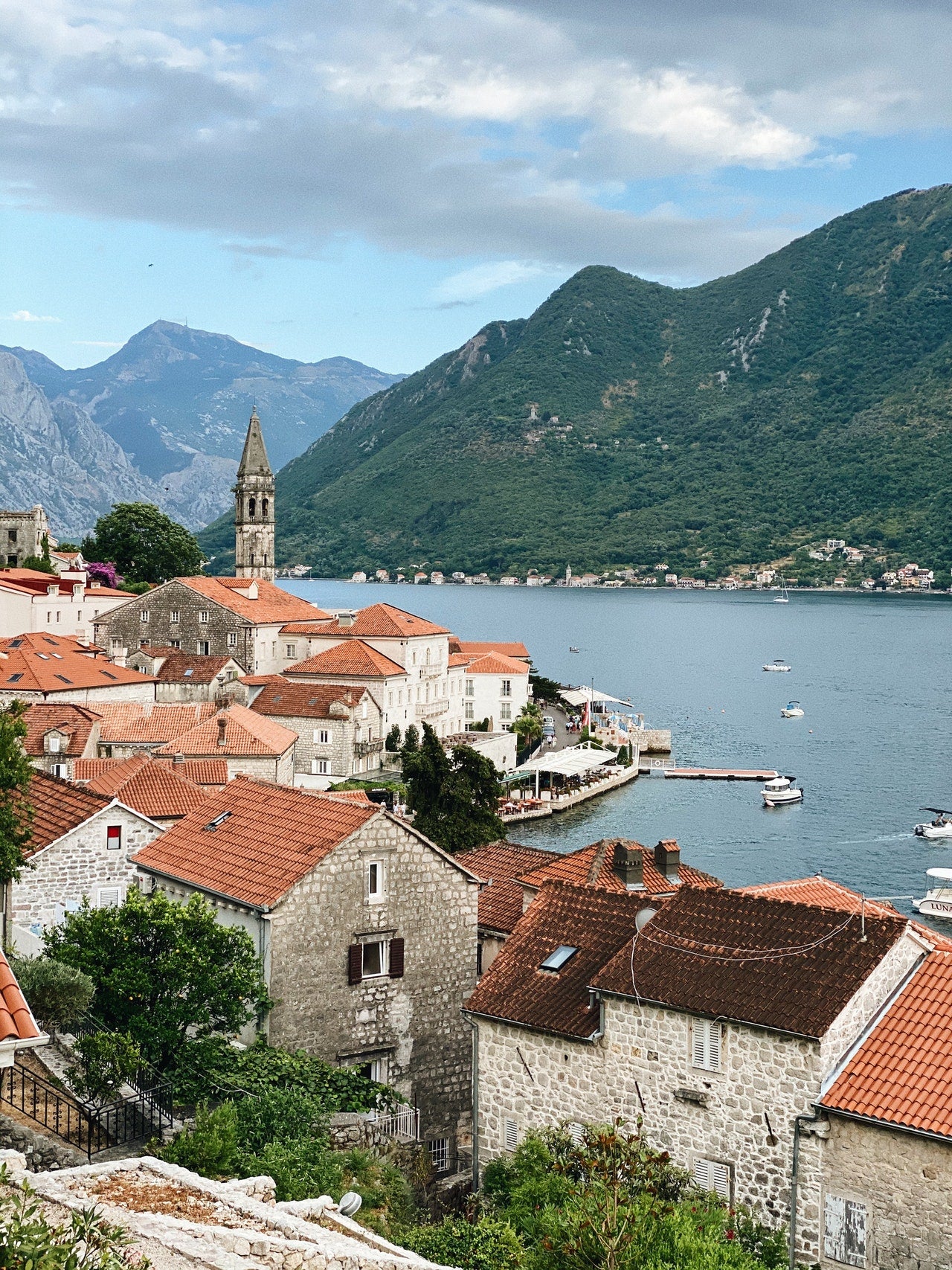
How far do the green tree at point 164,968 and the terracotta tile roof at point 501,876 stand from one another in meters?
4.92

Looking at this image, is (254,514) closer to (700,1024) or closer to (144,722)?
(144,722)

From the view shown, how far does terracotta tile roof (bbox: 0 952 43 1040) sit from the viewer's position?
989cm

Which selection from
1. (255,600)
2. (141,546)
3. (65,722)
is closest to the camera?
(65,722)

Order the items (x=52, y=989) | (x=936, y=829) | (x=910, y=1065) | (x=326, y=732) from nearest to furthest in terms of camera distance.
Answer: (x=910, y=1065) < (x=52, y=989) < (x=326, y=732) < (x=936, y=829)

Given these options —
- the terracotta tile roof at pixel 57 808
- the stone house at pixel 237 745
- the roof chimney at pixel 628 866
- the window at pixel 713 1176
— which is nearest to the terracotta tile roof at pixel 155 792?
the terracotta tile roof at pixel 57 808

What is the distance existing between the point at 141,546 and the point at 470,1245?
103m

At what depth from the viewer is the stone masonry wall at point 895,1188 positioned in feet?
49.6

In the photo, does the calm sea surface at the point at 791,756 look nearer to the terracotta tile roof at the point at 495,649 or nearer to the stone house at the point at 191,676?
the terracotta tile roof at the point at 495,649

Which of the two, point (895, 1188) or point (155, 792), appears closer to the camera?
point (895, 1188)

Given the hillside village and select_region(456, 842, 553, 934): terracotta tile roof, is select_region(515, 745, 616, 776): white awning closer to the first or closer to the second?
select_region(456, 842, 553, 934): terracotta tile roof

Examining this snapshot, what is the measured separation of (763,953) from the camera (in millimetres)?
17844

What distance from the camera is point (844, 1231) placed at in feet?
52.4

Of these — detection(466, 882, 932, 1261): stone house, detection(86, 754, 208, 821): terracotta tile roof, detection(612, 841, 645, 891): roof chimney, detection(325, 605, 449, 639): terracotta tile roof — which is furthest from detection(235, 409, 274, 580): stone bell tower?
detection(466, 882, 932, 1261): stone house

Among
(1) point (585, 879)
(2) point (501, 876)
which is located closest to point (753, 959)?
(1) point (585, 879)
